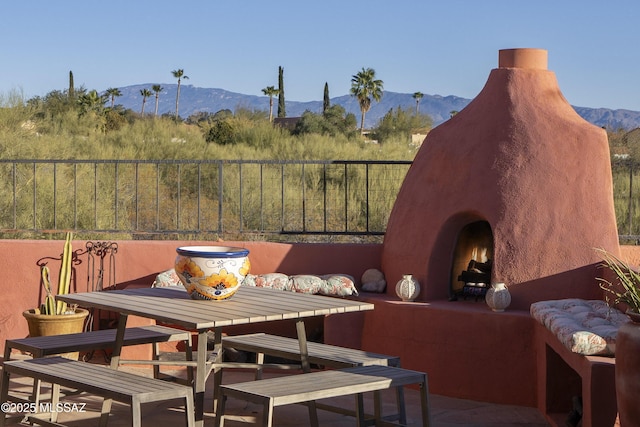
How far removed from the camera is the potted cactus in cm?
838

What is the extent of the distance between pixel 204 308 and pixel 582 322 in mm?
2669

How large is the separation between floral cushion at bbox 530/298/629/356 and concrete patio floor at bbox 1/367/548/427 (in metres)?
0.80

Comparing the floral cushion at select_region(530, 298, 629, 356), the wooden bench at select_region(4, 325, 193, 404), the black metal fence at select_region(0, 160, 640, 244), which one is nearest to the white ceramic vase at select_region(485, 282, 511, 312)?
the floral cushion at select_region(530, 298, 629, 356)

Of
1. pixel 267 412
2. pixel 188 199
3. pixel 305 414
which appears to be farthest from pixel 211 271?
pixel 188 199

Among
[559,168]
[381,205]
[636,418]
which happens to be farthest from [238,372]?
[381,205]

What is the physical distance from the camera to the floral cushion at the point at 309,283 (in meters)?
8.66

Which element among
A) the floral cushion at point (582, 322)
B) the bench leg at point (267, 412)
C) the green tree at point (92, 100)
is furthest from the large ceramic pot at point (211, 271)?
the green tree at point (92, 100)

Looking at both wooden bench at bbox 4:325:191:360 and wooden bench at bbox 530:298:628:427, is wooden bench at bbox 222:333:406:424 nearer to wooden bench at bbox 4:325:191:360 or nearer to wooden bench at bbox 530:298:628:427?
wooden bench at bbox 4:325:191:360

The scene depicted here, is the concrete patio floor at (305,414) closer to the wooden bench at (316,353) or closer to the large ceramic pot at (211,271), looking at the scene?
the wooden bench at (316,353)

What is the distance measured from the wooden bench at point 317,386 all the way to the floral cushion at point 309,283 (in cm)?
269

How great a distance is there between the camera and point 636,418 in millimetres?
4730

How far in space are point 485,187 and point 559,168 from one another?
65 cm

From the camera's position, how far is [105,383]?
17.2 ft

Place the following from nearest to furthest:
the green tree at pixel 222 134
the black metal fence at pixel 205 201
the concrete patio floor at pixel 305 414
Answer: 1. the concrete patio floor at pixel 305 414
2. the black metal fence at pixel 205 201
3. the green tree at pixel 222 134
